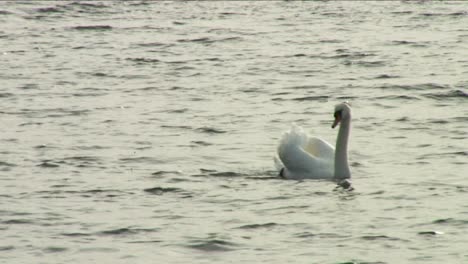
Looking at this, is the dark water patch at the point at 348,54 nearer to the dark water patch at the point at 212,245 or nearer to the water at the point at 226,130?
the water at the point at 226,130

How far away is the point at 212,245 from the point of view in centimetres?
1244

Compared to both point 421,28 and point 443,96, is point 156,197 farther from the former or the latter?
point 421,28

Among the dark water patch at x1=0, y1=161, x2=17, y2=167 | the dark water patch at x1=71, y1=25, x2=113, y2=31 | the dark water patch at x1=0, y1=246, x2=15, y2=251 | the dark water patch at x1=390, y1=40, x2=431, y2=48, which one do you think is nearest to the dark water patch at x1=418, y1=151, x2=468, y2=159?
the dark water patch at x1=0, y1=161, x2=17, y2=167

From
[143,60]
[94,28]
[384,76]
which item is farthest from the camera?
[94,28]

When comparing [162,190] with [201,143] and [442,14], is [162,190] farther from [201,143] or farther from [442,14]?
[442,14]

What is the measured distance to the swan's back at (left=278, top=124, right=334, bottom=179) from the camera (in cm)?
1588

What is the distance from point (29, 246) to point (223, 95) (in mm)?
9704

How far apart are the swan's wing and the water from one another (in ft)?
1.17

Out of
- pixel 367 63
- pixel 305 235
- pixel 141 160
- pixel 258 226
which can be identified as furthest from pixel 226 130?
pixel 367 63

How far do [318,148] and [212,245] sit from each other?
4.42 metres

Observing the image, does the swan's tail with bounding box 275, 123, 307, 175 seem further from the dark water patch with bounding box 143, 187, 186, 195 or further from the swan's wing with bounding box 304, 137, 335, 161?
the dark water patch with bounding box 143, 187, 186, 195

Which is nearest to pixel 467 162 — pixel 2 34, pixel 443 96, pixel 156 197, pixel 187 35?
pixel 156 197

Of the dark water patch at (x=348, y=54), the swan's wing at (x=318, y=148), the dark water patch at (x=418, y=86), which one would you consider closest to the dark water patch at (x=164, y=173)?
the swan's wing at (x=318, y=148)

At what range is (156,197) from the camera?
14562mm
